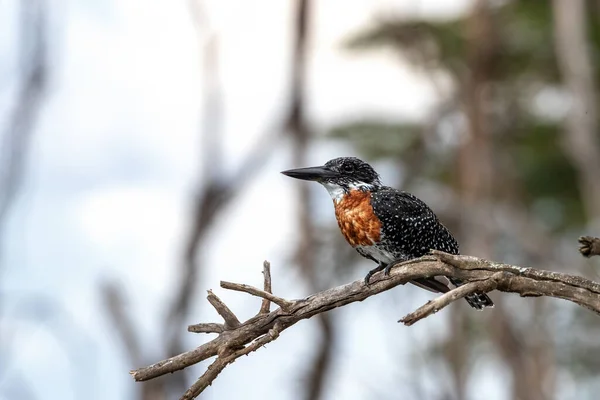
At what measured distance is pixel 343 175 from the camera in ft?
17.2

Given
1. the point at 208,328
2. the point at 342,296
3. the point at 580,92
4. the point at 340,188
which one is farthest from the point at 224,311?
the point at 580,92

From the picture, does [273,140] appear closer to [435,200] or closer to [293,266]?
[293,266]

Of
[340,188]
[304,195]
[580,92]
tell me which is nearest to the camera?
[340,188]

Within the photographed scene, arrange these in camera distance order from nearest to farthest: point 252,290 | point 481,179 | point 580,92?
point 252,290, point 580,92, point 481,179

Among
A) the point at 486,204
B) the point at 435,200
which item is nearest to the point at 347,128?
the point at 435,200

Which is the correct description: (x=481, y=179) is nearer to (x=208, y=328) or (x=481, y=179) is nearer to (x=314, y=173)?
(x=314, y=173)

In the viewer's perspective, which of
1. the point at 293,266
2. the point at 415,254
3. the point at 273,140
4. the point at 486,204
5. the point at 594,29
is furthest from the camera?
the point at 594,29

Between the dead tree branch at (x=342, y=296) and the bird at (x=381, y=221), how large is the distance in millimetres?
590

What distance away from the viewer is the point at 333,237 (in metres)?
16.2

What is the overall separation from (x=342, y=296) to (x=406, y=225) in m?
0.89

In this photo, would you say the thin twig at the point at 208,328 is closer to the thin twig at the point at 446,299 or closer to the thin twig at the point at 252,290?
the thin twig at the point at 252,290

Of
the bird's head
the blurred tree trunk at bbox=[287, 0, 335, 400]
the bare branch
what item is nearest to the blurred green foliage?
the blurred tree trunk at bbox=[287, 0, 335, 400]

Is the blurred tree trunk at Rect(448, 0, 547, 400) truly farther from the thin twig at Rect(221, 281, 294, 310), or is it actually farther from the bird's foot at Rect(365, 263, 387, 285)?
the thin twig at Rect(221, 281, 294, 310)

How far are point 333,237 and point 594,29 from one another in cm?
764
